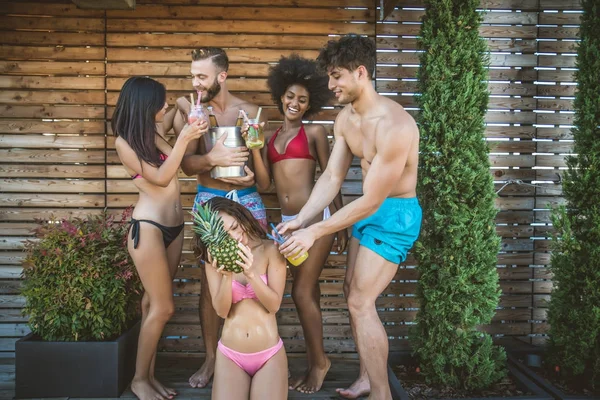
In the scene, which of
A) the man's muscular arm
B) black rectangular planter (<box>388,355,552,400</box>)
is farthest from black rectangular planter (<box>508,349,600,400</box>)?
the man's muscular arm

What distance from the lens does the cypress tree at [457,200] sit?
3.69 m

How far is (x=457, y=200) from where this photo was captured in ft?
12.2

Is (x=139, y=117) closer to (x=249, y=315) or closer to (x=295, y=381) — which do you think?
(x=249, y=315)

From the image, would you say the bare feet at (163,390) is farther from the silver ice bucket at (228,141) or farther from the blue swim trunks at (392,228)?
the blue swim trunks at (392,228)

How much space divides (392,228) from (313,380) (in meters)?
1.40

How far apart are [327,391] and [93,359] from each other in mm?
1693

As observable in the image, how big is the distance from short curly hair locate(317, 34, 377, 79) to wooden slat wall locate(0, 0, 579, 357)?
1375mm

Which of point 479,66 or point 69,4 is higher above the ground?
point 69,4

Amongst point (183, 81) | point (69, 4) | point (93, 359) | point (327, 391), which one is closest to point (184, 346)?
point (93, 359)

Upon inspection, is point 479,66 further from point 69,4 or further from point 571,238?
point 69,4

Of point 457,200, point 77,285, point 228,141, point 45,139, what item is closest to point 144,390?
point 77,285

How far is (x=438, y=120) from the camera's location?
3.77m

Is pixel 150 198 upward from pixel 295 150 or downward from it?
downward

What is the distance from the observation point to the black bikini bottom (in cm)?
341
